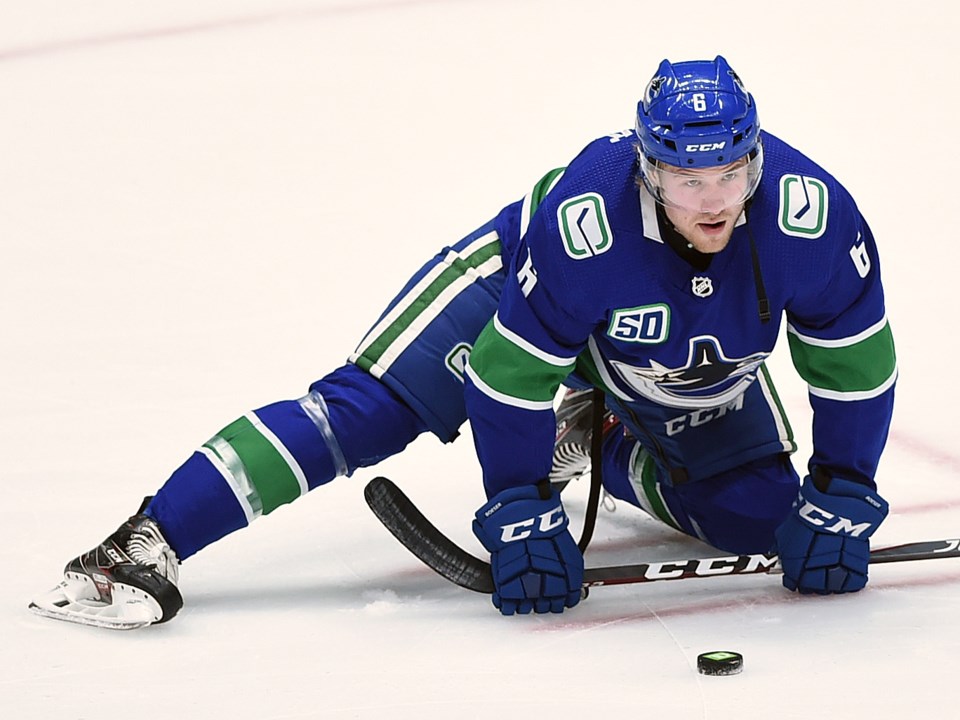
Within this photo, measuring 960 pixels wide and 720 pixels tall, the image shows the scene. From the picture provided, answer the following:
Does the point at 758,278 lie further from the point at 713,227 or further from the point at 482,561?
the point at 482,561

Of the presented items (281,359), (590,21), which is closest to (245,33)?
(590,21)

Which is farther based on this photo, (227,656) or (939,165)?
(939,165)

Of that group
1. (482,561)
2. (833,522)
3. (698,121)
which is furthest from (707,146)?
(482,561)

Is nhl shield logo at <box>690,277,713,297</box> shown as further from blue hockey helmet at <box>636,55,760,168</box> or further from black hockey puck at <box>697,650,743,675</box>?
black hockey puck at <box>697,650,743,675</box>

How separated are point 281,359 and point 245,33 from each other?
1971 mm

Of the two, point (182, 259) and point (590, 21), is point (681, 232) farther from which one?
point (590, 21)

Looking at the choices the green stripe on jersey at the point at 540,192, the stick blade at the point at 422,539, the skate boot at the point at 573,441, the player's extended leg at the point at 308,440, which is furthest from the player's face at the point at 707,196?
the skate boot at the point at 573,441

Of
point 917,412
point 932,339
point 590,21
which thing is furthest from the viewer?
point 590,21

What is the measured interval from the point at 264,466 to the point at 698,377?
66 centimetres

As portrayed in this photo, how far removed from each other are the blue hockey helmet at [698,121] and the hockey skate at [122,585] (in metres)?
0.93

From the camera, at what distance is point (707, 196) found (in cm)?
229

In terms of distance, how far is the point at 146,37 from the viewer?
5.39 metres

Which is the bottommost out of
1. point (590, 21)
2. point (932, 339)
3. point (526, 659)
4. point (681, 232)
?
point (526, 659)

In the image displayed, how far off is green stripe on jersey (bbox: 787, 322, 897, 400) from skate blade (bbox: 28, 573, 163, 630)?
100cm
